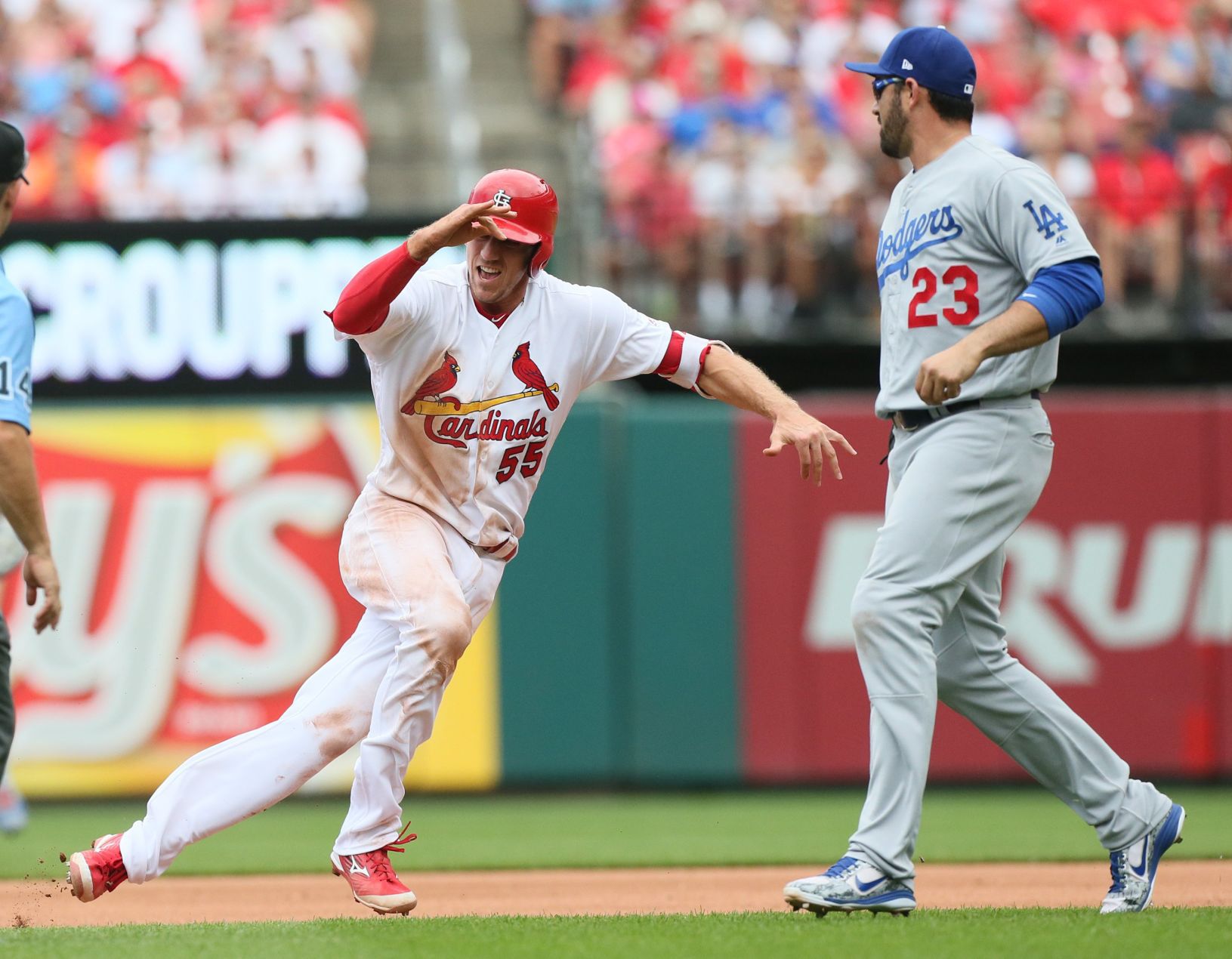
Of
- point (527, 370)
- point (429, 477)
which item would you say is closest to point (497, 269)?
point (527, 370)

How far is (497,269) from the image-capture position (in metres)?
4.87

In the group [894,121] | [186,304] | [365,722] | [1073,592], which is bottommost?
[1073,592]

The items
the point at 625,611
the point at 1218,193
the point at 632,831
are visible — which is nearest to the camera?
the point at 632,831

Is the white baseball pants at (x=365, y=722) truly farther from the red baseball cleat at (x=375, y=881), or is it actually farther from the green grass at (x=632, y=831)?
the green grass at (x=632, y=831)

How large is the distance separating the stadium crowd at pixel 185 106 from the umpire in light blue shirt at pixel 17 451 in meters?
5.35

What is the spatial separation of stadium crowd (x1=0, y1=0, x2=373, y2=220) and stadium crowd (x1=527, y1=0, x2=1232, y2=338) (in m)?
1.78

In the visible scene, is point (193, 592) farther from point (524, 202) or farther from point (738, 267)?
point (524, 202)

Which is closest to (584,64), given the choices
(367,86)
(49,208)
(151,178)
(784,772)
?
(367,86)

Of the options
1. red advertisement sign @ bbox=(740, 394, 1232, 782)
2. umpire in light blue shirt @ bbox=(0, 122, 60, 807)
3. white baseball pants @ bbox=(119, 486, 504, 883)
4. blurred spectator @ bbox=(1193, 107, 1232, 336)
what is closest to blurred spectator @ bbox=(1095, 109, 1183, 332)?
blurred spectator @ bbox=(1193, 107, 1232, 336)

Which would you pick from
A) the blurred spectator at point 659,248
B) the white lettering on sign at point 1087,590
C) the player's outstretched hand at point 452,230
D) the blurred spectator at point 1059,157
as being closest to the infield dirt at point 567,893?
the player's outstretched hand at point 452,230

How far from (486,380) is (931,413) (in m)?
1.25

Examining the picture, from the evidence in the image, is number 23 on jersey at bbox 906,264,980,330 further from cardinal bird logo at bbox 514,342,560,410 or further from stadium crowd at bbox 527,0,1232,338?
stadium crowd at bbox 527,0,1232,338

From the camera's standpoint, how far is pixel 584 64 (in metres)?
13.4

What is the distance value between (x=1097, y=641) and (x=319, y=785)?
4528 mm
